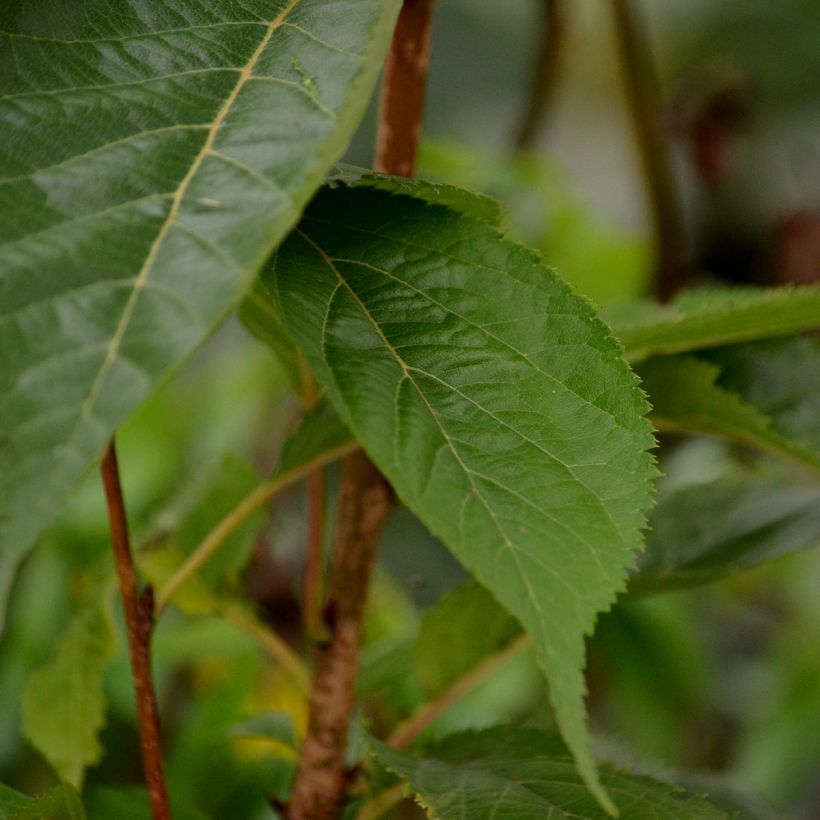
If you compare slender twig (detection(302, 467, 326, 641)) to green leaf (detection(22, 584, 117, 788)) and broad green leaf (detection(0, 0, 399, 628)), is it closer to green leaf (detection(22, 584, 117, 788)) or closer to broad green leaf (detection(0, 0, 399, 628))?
green leaf (detection(22, 584, 117, 788))

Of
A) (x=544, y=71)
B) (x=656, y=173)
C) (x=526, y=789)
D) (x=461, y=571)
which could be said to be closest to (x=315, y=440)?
(x=526, y=789)

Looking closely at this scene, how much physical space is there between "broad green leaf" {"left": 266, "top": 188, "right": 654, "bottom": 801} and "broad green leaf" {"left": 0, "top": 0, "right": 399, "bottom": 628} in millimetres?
59

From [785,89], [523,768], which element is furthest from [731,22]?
[523,768]

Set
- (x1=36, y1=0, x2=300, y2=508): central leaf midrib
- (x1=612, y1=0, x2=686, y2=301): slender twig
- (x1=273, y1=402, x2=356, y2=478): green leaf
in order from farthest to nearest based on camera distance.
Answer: (x1=612, y1=0, x2=686, y2=301): slender twig → (x1=273, y1=402, x2=356, y2=478): green leaf → (x1=36, y1=0, x2=300, y2=508): central leaf midrib

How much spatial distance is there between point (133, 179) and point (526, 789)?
260mm

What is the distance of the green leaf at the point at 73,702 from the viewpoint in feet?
1.62

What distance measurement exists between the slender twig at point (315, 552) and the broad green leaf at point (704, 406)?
0.17 metres

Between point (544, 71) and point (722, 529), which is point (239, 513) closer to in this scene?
point (722, 529)

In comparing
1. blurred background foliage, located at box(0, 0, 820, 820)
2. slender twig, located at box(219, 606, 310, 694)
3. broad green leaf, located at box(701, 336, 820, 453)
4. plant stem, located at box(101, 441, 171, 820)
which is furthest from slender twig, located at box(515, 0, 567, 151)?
plant stem, located at box(101, 441, 171, 820)

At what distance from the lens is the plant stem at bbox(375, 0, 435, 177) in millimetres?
434

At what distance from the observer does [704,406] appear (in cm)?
46

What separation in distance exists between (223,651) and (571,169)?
58.2 inches

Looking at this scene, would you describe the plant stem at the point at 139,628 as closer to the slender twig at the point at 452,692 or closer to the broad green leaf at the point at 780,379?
the slender twig at the point at 452,692

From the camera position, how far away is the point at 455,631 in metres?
0.52
